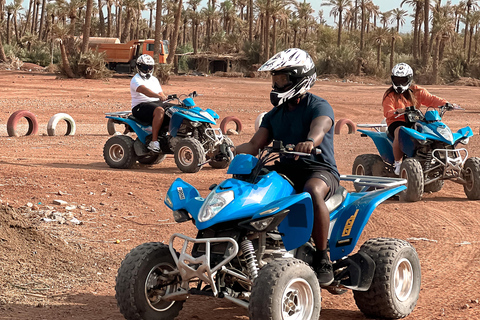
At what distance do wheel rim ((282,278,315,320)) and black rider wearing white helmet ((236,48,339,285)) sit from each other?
379 millimetres

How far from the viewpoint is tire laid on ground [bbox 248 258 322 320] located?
4000 mm

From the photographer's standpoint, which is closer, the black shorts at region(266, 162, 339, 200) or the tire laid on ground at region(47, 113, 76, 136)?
the black shorts at region(266, 162, 339, 200)

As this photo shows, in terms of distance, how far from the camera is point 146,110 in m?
12.0

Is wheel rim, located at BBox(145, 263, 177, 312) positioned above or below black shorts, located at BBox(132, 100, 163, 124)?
below

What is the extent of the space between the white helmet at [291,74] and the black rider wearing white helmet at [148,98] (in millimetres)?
7121

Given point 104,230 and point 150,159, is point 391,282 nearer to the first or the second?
point 104,230

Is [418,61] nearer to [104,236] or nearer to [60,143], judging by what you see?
[60,143]

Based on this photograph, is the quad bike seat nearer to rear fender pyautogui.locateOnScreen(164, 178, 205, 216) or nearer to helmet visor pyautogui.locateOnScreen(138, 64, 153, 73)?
rear fender pyautogui.locateOnScreen(164, 178, 205, 216)

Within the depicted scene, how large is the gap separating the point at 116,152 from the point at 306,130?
796 centimetres

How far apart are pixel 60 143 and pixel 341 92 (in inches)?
950

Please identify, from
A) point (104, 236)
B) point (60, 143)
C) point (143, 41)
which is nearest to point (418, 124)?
point (104, 236)

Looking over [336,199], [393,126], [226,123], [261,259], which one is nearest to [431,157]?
[393,126]

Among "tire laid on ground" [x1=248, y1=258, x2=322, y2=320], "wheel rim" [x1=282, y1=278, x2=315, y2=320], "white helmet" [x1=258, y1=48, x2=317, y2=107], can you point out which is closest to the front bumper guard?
"tire laid on ground" [x1=248, y1=258, x2=322, y2=320]

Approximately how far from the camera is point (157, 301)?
4598 mm
